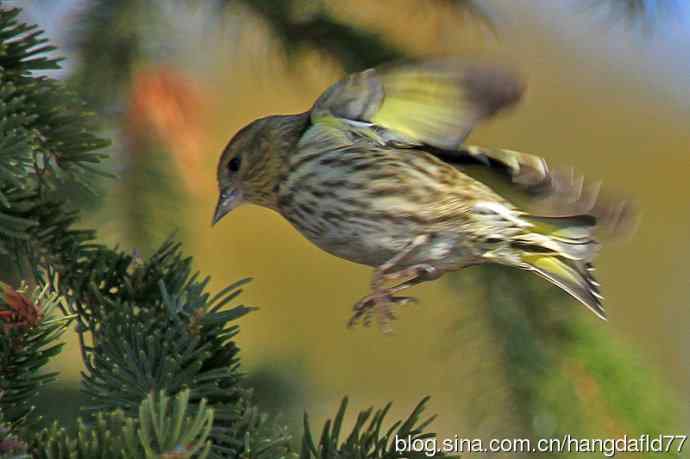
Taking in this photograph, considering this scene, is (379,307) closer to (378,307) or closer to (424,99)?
(378,307)

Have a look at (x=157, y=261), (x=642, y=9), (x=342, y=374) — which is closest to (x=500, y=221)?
(x=642, y=9)

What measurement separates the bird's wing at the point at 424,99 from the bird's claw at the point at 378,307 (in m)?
0.19

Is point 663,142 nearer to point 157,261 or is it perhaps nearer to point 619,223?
point 619,223

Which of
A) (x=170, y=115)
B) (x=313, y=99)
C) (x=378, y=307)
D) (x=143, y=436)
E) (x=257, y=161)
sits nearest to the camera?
(x=143, y=436)

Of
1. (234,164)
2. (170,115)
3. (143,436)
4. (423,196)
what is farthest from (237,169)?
(143,436)

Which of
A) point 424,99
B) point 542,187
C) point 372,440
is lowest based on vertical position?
point 372,440

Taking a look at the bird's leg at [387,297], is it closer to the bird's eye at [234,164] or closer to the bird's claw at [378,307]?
the bird's claw at [378,307]

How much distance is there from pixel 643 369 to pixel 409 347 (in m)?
0.67

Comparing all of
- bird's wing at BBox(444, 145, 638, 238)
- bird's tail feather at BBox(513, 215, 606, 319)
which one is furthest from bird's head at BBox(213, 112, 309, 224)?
bird's tail feather at BBox(513, 215, 606, 319)

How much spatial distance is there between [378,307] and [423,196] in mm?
191

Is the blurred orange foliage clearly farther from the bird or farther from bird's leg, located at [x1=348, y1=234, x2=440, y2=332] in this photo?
bird's leg, located at [x1=348, y1=234, x2=440, y2=332]

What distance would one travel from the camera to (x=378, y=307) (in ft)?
3.43

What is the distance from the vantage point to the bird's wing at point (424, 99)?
3.33ft

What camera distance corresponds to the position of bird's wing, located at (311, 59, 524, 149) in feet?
3.33
